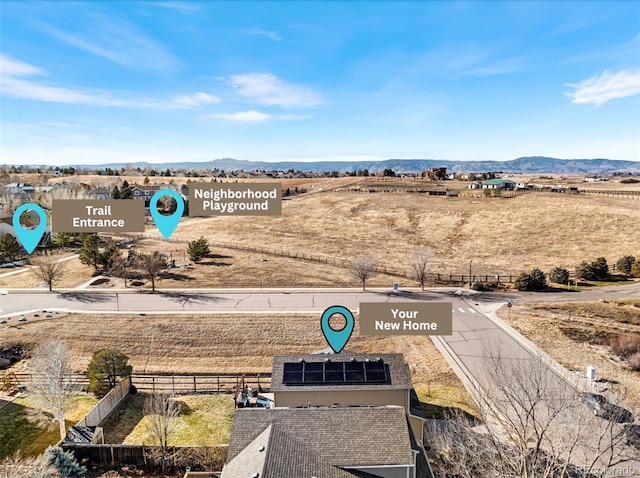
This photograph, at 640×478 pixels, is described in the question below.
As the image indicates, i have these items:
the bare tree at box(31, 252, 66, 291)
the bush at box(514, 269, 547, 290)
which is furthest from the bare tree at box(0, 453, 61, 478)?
the bush at box(514, 269, 547, 290)

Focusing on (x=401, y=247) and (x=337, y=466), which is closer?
(x=337, y=466)

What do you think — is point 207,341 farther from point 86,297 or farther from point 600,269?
point 600,269

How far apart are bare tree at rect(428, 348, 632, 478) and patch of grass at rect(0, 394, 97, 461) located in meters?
21.9

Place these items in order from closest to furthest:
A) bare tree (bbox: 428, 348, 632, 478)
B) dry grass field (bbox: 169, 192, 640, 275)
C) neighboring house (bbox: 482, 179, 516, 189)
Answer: bare tree (bbox: 428, 348, 632, 478) < dry grass field (bbox: 169, 192, 640, 275) < neighboring house (bbox: 482, 179, 516, 189)

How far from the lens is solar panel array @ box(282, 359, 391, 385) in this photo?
71.4ft

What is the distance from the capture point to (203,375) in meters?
30.9

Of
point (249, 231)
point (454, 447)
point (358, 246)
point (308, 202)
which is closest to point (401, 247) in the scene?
point (358, 246)

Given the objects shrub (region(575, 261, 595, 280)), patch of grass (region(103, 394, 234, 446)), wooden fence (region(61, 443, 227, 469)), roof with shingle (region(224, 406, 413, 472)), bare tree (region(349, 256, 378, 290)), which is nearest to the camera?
roof with shingle (region(224, 406, 413, 472))

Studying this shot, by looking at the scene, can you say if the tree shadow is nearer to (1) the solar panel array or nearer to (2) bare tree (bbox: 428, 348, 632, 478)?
(1) the solar panel array

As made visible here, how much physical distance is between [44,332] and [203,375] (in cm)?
1813

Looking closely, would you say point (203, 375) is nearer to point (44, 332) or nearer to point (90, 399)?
point (90, 399)

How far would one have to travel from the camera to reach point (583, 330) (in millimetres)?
36750

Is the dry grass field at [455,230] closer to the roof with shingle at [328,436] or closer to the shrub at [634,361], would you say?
the shrub at [634,361]

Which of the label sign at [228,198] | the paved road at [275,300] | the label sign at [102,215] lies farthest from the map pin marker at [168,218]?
the paved road at [275,300]
